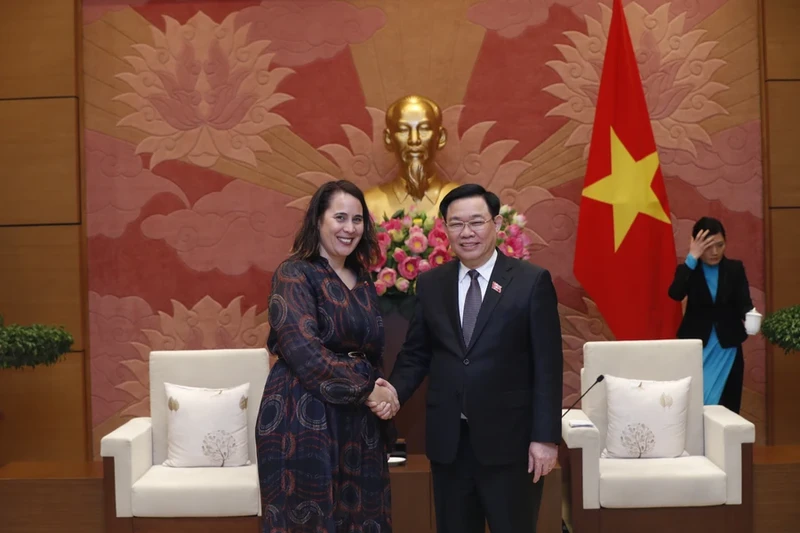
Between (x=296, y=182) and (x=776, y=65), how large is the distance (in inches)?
109

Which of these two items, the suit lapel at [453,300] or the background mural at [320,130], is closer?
the suit lapel at [453,300]

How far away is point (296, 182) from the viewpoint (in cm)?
471

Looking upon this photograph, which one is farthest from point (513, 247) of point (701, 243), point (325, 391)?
point (325, 391)

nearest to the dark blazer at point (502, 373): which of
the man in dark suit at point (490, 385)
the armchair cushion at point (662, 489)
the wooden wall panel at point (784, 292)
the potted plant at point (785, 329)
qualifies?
the man in dark suit at point (490, 385)

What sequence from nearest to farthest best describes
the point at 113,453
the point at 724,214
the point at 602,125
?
the point at 113,453 → the point at 602,125 → the point at 724,214

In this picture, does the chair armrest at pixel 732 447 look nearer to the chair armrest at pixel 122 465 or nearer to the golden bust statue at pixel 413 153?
the golden bust statue at pixel 413 153

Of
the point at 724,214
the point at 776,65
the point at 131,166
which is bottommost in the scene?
the point at 724,214

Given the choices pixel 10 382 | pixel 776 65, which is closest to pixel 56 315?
pixel 10 382

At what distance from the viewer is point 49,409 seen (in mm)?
4680

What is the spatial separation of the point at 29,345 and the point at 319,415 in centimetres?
219

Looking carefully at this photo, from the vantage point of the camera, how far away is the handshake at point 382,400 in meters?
2.29

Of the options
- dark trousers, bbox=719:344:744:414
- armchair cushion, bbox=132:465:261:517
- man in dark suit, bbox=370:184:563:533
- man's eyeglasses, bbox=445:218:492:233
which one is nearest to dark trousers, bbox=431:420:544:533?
man in dark suit, bbox=370:184:563:533

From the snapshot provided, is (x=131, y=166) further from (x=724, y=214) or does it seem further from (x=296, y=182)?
(x=724, y=214)

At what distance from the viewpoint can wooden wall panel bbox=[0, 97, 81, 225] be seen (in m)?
4.64
